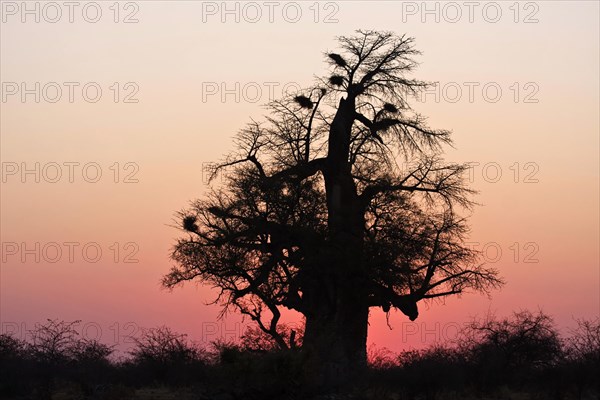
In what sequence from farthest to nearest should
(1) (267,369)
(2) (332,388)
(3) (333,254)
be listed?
1. (3) (333,254)
2. (2) (332,388)
3. (1) (267,369)

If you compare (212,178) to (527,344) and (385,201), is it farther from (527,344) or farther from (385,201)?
(527,344)

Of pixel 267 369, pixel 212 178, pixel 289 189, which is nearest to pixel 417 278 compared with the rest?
pixel 289 189

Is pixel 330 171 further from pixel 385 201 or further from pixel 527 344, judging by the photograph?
pixel 527 344

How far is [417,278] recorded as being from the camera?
91.0 feet

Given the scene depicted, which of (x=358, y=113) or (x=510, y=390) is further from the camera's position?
(x=358, y=113)

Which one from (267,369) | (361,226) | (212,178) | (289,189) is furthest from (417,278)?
(267,369)

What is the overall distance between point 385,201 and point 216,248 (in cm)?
450

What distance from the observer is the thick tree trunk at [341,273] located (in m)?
26.3

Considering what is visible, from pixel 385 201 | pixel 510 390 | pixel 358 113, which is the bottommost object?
pixel 510 390

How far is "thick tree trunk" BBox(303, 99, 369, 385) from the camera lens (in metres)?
26.3

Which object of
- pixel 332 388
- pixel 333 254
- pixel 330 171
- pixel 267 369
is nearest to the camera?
pixel 267 369

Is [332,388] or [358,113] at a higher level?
[358,113]

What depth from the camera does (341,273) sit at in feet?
88.4

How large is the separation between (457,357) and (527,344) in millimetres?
5374
